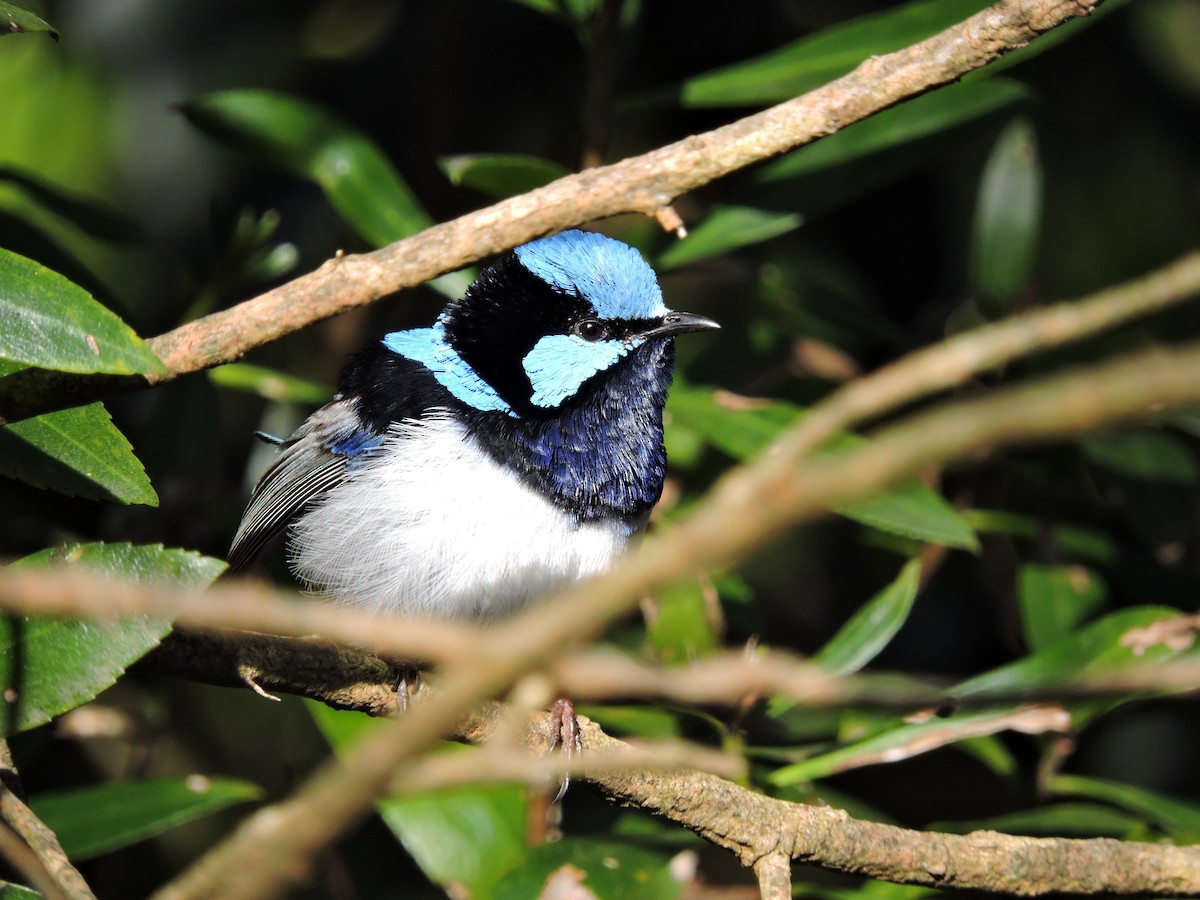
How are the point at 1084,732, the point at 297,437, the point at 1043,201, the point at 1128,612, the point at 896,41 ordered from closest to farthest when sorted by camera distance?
1. the point at 1128,612
2. the point at 896,41
3. the point at 297,437
4. the point at 1084,732
5. the point at 1043,201

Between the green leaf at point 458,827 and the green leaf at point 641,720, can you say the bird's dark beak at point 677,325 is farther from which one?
the green leaf at point 458,827

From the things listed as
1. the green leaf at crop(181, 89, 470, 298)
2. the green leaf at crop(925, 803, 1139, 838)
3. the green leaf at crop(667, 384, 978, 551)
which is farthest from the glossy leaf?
the green leaf at crop(181, 89, 470, 298)

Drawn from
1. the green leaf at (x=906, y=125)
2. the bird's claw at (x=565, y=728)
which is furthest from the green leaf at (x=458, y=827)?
the green leaf at (x=906, y=125)

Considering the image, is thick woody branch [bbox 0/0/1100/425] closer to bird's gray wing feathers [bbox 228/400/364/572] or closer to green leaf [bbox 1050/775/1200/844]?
bird's gray wing feathers [bbox 228/400/364/572]

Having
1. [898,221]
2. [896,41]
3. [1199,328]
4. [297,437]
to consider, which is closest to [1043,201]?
[898,221]

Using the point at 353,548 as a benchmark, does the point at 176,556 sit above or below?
above

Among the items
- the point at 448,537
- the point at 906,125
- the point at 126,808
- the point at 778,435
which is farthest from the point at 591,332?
the point at 126,808

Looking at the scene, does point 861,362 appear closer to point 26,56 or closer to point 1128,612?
point 1128,612
